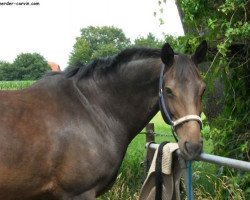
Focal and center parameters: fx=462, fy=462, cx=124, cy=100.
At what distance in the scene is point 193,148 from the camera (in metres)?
3.47

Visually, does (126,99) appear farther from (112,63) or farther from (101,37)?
(101,37)

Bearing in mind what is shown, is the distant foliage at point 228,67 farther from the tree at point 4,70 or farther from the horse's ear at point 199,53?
Result: the tree at point 4,70

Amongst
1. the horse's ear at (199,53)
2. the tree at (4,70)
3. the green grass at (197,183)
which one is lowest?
the green grass at (197,183)

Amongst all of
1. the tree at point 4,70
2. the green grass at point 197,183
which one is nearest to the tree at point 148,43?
the green grass at point 197,183

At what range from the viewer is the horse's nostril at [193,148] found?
3455 millimetres

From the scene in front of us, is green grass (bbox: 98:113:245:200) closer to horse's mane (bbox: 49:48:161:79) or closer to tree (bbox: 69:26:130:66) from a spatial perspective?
horse's mane (bbox: 49:48:161:79)

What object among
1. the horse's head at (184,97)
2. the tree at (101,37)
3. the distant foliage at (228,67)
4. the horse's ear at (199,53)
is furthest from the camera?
the tree at (101,37)

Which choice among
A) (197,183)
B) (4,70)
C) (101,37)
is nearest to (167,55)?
(197,183)

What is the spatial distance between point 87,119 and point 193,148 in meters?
1.12

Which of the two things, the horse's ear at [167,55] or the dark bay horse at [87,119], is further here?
the horse's ear at [167,55]

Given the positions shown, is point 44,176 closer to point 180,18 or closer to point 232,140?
point 232,140

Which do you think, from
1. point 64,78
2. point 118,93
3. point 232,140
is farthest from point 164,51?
point 232,140

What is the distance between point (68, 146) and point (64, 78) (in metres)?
0.69

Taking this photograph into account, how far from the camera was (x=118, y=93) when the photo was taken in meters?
4.31
